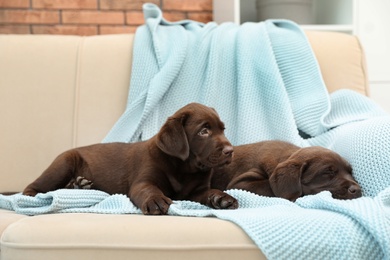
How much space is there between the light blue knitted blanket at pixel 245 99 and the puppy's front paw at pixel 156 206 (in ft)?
0.17

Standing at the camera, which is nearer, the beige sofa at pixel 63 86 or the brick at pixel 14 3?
the beige sofa at pixel 63 86

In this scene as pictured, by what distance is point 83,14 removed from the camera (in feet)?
12.8

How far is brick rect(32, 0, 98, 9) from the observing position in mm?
3875

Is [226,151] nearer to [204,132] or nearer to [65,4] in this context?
[204,132]

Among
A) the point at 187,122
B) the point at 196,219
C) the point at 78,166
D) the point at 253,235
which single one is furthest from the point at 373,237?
the point at 78,166

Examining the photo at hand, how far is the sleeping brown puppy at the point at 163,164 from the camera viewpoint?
204 centimetres

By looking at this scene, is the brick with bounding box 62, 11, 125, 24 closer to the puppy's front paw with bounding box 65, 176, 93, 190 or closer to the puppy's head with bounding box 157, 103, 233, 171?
the puppy's front paw with bounding box 65, 176, 93, 190

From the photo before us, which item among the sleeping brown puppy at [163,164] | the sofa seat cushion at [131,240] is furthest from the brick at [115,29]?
the sofa seat cushion at [131,240]

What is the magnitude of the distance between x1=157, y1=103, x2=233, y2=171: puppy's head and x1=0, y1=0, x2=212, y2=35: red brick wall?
1.92 meters

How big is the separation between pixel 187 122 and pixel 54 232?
27.7 inches

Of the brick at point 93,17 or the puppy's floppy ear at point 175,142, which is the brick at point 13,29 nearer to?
the brick at point 93,17

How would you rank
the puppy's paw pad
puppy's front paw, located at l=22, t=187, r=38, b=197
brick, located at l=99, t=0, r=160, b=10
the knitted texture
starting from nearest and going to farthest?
the knitted texture → the puppy's paw pad → puppy's front paw, located at l=22, t=187, r=38, b=197 → brick, located at l=99, t=0, r=160, b=10

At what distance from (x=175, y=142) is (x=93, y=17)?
2060 mm

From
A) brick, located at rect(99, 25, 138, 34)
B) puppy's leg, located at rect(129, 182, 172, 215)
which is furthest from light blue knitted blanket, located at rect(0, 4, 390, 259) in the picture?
brick, located at rect(99, 25, 138, 34)
